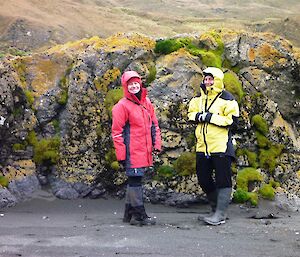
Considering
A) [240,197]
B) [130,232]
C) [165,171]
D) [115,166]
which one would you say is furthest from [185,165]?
[130,232]

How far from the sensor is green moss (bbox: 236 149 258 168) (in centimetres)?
909

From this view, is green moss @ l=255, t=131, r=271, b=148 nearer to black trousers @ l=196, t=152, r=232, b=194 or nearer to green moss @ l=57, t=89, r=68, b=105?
black trousers @ l=196, t=152, r=232, b=194

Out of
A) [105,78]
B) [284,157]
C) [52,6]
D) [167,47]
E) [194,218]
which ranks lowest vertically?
[194,218]

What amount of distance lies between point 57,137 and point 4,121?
0.96m

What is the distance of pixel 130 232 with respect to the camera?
21.6ft

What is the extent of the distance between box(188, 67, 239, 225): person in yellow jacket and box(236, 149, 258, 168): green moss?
5.54 ft

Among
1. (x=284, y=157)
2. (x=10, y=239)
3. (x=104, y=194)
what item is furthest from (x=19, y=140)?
(x=284, y=157)

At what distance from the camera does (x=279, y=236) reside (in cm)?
627

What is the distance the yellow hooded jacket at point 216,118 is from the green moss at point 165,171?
1347 mm

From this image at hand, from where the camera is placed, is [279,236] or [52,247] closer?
[52,247]

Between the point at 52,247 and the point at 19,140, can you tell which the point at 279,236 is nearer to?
the point at 52,247

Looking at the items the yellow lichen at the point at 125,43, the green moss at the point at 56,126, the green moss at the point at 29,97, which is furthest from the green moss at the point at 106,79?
the green moss at the point at 29,97

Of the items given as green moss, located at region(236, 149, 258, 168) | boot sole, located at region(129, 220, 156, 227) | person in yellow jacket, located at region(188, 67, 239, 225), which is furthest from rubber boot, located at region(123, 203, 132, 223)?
green moss, located at region(236, 149, 258, 168)

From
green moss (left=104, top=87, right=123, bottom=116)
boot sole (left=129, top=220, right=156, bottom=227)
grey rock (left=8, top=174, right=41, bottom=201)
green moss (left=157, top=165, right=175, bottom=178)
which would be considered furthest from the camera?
green moss (left=104, top=87, right=123, bottom=116)
